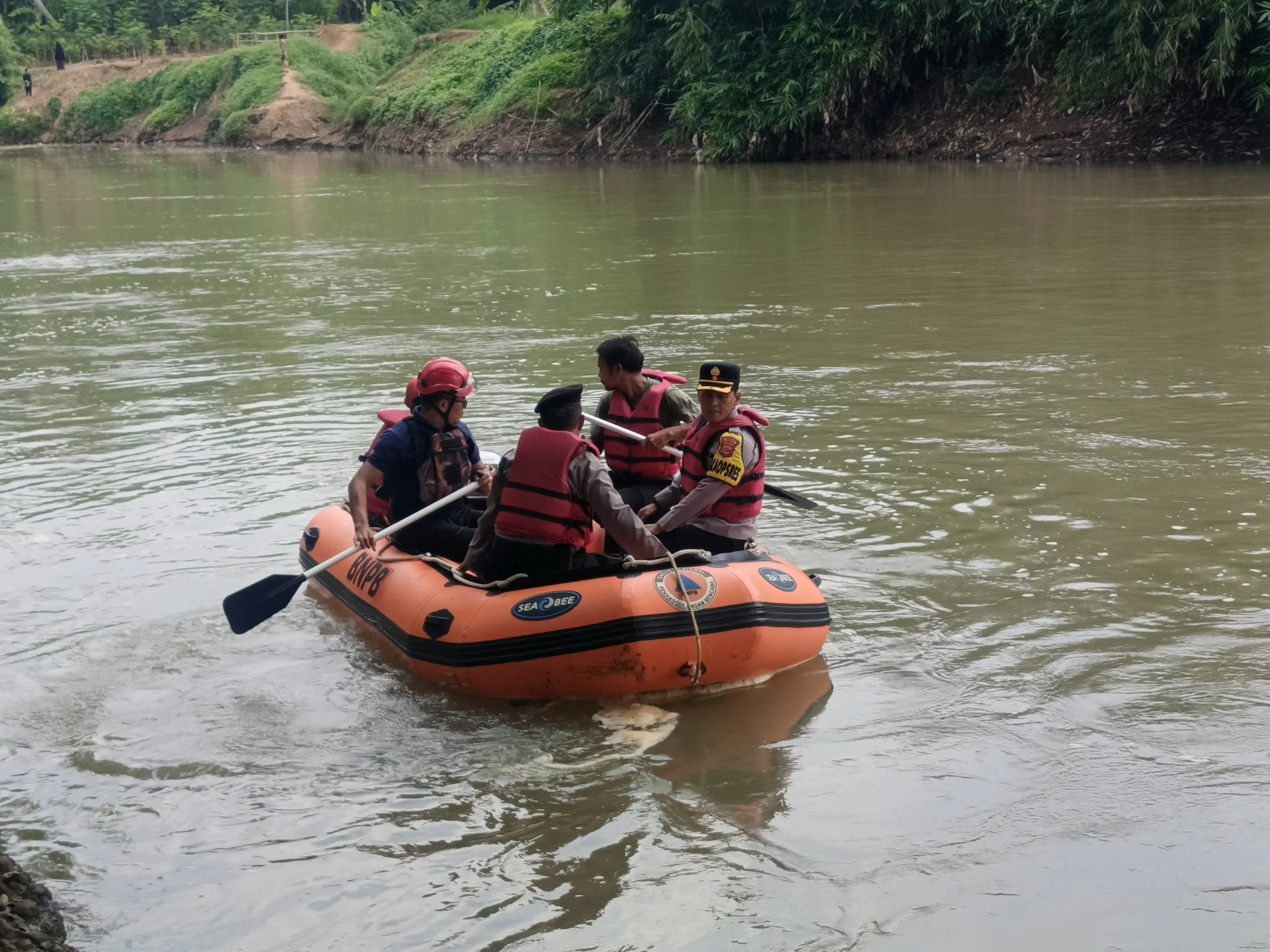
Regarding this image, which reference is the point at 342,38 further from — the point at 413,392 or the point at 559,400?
the point at 559,400

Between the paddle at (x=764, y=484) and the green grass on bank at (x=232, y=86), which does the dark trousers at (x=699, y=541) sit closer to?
the paddle at (x=764, y=484)

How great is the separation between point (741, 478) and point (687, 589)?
68cm

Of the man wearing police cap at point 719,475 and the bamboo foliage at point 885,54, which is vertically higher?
the bamboo foliage at point 885,54

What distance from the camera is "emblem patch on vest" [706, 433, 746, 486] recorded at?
591 cm

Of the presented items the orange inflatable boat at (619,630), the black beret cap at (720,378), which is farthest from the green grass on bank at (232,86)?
the orange inflatable boat at (619,630)

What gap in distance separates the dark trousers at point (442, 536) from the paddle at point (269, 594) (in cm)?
22

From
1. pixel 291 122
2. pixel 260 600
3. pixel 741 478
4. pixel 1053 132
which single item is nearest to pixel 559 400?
pixel 741 478

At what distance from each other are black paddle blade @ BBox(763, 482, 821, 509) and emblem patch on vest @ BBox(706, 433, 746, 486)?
0.96 m

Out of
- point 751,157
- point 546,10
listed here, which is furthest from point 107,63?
point 751,157

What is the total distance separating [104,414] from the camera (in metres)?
10.2

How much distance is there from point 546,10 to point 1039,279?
3190 cm

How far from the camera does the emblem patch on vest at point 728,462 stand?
591cm

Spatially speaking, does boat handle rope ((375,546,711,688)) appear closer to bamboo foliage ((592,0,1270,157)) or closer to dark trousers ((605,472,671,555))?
dark trousers ((605,472,671,555))

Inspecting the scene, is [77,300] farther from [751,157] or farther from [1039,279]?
[751,157]
